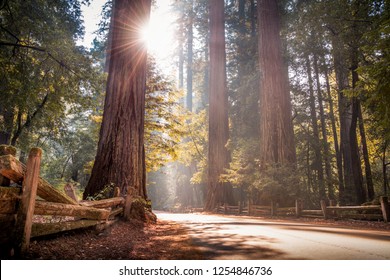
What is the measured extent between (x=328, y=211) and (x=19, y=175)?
11.0 metres

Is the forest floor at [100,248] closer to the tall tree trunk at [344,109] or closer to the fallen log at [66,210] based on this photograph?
the fallen log at [66,210]

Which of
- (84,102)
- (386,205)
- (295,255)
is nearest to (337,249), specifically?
(295,255)

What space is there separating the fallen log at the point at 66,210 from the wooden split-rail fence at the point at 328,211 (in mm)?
8412

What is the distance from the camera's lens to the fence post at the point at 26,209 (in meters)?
2.86

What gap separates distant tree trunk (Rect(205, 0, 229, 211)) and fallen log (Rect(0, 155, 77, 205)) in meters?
16.2

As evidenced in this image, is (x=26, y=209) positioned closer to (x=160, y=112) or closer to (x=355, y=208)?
(x=355, y=208)

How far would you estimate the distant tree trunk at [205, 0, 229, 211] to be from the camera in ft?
65.8

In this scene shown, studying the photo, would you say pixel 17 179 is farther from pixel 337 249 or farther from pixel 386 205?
pixel 386 205

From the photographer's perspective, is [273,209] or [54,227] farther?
[273,209]

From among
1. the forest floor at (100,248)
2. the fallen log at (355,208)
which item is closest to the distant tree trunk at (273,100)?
the fallen log at (355,208)

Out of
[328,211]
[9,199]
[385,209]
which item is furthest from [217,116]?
[9,199]

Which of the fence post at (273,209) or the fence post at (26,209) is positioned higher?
the fence post at (26,209)

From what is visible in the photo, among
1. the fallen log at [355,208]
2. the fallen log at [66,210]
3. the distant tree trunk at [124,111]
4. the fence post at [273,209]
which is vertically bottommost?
the fence post at [273,209]

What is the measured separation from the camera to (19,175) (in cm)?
288
